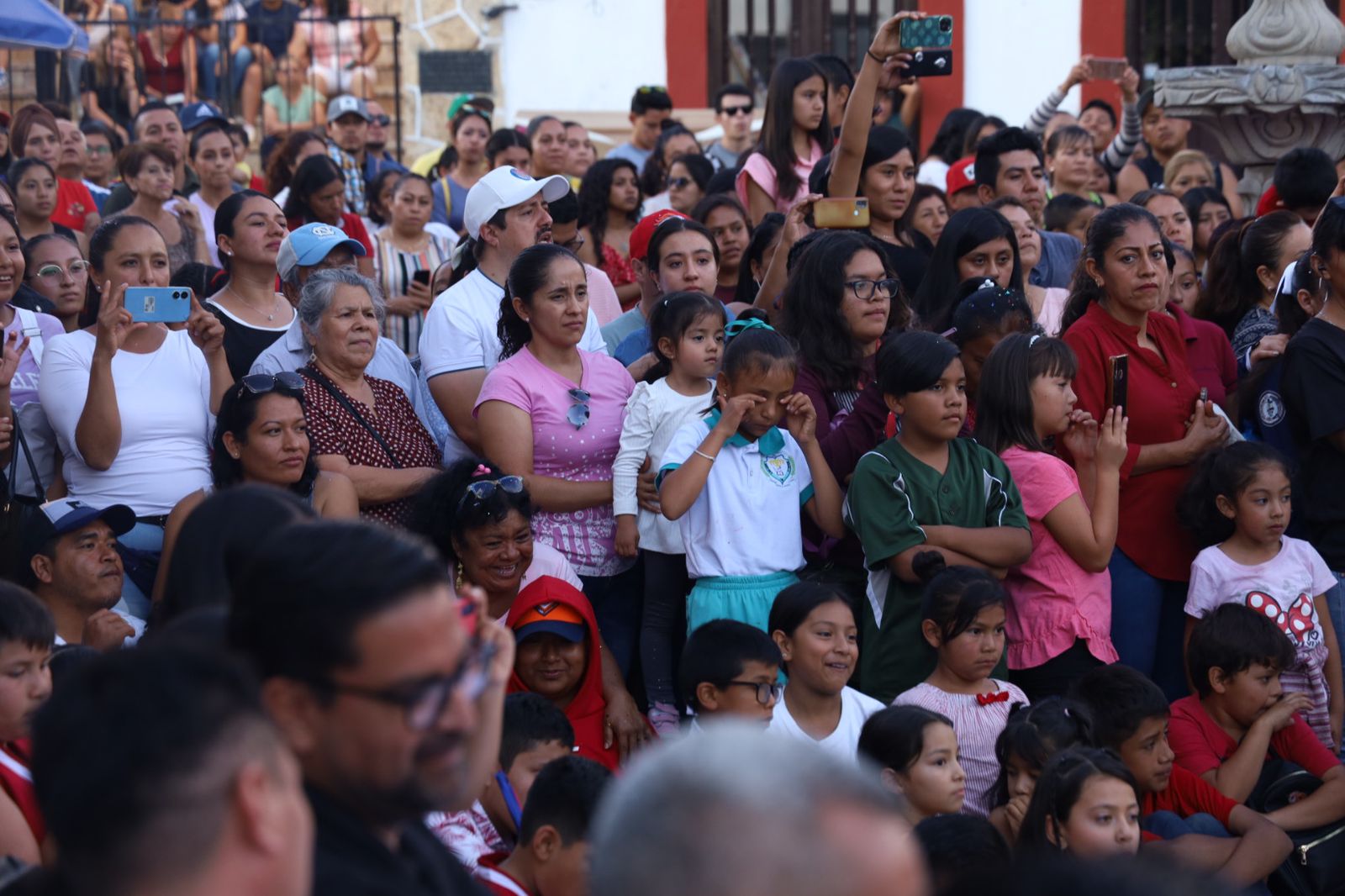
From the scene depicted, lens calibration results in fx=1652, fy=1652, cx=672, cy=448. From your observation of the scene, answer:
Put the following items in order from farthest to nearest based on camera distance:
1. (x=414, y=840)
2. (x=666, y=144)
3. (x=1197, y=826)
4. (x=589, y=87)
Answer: (x=589, y=87) < (x=666, y=144) < (x=1197, y=826) < (x=414, y=840)

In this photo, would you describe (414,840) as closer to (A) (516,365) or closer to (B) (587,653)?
(B) (587,653)

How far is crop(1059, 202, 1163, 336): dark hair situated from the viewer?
17.1 feet

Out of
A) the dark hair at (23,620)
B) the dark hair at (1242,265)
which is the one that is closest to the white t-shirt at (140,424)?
the dark hair at (23,620)

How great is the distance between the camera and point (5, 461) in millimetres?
4820

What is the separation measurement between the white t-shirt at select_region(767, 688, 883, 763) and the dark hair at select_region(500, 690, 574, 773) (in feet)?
1.85

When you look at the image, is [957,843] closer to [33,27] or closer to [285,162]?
[285,162]

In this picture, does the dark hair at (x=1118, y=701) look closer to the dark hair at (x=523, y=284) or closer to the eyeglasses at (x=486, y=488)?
the eyeglasses at (x=486, y=488)

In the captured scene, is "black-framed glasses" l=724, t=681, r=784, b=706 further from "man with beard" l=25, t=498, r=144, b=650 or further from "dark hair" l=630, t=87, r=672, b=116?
"dark hair" l=630, t=87, r=672, b=116

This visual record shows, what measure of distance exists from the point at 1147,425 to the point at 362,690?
3799mm

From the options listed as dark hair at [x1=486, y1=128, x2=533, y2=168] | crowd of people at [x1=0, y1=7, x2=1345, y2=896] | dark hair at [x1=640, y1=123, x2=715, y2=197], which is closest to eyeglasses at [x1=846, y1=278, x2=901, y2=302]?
crowd of people at [x1=0, y1=7, x2=1345, y2=896]

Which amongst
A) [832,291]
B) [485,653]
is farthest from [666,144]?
[485,653]

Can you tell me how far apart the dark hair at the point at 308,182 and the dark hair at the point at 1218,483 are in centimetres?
368

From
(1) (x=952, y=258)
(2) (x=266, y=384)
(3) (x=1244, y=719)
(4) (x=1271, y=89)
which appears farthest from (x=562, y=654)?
(4) (x=1271, y=89)

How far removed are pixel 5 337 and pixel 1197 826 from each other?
368 cm
